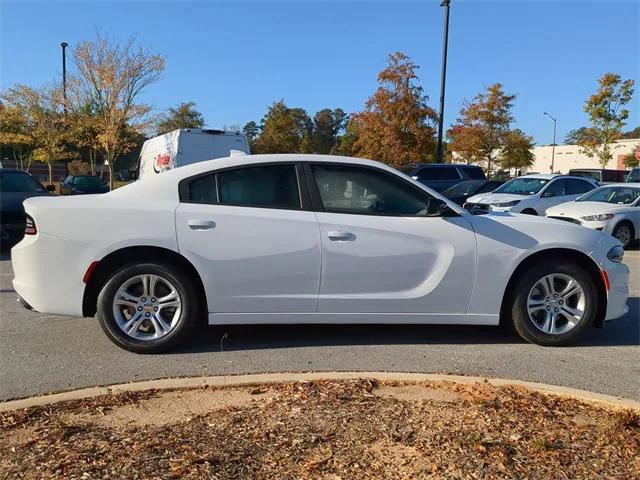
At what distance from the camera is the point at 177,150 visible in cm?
1378

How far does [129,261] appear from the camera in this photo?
458 centimetres

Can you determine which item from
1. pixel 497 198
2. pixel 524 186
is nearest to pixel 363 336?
pixel 497 198

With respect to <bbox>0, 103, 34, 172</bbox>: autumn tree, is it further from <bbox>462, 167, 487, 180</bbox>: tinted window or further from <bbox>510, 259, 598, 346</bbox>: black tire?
<bbox>510, 259, 598, 346</bbox>: black tire

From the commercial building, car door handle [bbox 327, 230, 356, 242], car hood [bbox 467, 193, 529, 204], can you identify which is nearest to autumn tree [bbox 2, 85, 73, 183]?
car hood [bbox 467, 193, 529, 204]

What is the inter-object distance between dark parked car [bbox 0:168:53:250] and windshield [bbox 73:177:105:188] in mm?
15406

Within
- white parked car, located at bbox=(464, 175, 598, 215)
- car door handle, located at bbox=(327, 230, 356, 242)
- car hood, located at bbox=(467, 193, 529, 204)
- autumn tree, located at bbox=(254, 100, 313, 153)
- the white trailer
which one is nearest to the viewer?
car door handle, located at bbox=(327, 230, 356, 242)

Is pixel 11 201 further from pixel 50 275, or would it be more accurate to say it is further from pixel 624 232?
pixel 624 232

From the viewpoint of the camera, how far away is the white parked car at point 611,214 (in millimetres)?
11688

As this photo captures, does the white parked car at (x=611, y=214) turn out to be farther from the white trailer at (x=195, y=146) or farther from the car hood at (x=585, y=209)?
the white trailer at (x=195, y=146)

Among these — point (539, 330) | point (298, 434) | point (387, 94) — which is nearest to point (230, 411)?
point (298, 434)

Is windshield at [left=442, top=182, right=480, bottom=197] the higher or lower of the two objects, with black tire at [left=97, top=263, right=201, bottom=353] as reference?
higher

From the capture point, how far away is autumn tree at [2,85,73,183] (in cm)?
2538

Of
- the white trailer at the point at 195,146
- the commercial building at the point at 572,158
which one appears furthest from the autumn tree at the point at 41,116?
the commercial building at the point at 572,158

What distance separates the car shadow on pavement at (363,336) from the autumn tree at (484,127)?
29.4 m
